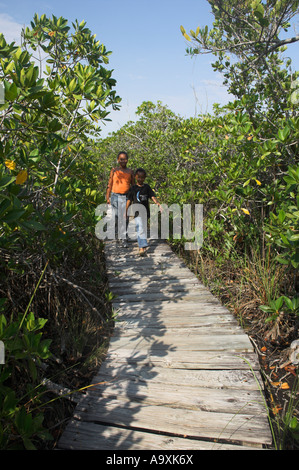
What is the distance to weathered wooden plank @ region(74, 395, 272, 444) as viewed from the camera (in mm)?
1922

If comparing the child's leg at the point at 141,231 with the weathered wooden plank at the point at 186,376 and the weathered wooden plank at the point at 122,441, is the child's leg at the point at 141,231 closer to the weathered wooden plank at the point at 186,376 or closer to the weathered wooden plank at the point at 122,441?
the weathered wooden plank at the point at 186,376

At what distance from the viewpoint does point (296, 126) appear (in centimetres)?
287

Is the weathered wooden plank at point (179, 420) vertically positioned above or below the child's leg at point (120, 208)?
below

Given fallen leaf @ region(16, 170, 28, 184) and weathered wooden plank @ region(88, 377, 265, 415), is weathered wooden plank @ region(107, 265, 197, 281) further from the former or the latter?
fallen leaf @ region(16, 170, 28, 184)

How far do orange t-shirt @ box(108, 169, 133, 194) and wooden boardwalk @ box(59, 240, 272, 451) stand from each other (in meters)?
2.57

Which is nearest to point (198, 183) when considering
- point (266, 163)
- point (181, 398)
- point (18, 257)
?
point (266, 163)

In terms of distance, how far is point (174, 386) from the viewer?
7.73 ft

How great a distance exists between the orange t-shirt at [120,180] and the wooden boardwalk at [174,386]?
257cm

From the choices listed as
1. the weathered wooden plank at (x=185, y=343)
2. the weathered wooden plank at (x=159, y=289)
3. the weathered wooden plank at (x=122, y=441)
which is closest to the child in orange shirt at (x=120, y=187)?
the weathered wooden plank at (x=159, y=289)

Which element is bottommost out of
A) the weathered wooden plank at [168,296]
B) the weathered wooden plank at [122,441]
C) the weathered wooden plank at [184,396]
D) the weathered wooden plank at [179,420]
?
the weathered wooden plank at [122,441]

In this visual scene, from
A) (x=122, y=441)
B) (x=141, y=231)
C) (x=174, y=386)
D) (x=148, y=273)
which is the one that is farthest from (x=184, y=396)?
(x=141, y=231)

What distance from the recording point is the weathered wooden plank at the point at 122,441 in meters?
Answer: 1.86

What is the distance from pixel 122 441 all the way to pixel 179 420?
0.39m

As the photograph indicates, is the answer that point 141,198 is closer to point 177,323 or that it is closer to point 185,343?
point 177,323
